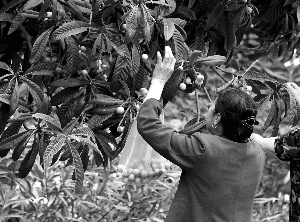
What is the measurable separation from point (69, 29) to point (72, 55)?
139 mm

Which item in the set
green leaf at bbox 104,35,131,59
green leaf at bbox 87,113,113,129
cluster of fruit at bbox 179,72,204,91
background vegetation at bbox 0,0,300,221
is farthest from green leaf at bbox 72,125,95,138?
cluster of fruit at bbox 179,72,204,91

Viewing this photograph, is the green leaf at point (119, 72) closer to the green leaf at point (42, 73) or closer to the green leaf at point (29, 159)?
the green leaf at point (42, 73)

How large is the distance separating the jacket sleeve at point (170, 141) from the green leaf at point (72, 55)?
2.07 ft

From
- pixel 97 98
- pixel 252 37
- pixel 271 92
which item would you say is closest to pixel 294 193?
pixel 271 92

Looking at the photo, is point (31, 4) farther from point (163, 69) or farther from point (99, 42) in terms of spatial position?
point (163, 69)

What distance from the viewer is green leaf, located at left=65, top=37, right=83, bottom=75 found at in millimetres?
2572

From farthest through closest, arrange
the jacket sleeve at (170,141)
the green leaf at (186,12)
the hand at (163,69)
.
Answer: the green leaf at (186,12) < the hand at (163,69) < the jacket sleeve at (170,141)

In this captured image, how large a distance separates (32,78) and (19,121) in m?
0.21

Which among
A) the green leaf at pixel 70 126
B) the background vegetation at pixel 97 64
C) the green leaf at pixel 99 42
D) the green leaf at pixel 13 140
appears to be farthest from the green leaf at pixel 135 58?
the green leaf at pixel 13 140

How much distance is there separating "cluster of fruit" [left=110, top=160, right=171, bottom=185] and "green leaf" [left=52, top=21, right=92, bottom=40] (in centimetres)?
59

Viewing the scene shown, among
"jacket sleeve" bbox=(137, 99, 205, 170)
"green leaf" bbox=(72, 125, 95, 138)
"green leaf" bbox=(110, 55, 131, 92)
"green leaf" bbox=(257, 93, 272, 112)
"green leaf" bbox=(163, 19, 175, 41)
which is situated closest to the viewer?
"jacket sleeve" bbox=(137, 99, 205, 170)

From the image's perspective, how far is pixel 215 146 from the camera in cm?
209

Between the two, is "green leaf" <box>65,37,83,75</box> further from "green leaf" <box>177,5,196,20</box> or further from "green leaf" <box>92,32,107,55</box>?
"green leaf" <box>177,5,196,20</box>

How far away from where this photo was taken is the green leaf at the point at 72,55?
8.44 feet
